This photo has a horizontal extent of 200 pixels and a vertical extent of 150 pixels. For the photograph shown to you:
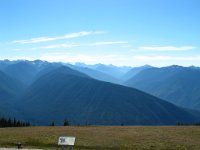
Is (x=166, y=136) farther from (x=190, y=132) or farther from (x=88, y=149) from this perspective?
(x=88, y=149)

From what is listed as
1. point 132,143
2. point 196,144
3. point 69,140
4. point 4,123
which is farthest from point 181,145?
point 4,123

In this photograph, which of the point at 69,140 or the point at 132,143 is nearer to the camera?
the point at 69,140

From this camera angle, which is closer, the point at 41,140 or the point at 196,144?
the point at 196,144

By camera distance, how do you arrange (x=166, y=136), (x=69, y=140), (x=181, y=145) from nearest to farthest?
(x=69, y=140)
(x=181, y=145)
(x=166, y=136)

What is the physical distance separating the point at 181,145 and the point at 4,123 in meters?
115

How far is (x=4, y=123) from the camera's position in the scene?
158625 mm

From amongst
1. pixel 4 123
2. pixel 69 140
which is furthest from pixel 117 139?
pixel 4 123

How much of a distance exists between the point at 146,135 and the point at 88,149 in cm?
1976

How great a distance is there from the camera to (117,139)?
63.6 metres

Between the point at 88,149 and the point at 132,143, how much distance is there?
9.66 meters

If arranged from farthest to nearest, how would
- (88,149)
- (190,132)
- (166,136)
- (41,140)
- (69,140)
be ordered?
(190,132)
(166,136)
(41,140)
(88,149)
(69,140)

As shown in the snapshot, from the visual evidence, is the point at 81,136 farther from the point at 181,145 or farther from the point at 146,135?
the point at 181,145

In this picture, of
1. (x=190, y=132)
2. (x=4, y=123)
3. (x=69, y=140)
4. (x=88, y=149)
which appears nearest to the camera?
(x=69, y=140)

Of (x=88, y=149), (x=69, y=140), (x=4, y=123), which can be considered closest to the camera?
(x=69, y=140)
